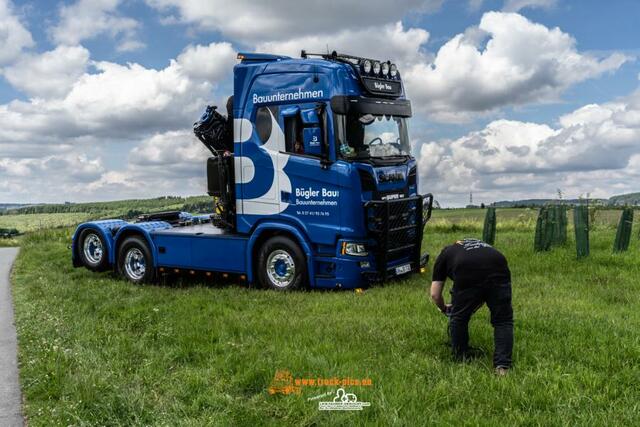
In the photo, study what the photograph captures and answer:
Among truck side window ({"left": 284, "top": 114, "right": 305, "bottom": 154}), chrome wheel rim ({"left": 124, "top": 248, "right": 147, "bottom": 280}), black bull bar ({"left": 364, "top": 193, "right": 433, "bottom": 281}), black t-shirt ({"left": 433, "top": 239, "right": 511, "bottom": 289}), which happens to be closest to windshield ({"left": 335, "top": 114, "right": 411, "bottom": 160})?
truck side window ({"left": 284, "top": 114, "right": 305, "bottom": 154})

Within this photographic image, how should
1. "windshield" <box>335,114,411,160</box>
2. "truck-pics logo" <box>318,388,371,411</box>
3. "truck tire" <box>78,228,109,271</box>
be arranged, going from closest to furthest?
"truck-pics logo" <box>318,388,371,411</box> < "windshield" <box>335,114,411,160</box> < "truck tire" <box>78,228,109,271</box>

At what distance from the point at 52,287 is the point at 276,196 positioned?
5.37 metres

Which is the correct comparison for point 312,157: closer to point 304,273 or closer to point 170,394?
point 304,273

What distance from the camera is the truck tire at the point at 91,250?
13.8 m

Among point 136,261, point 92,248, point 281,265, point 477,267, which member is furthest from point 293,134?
point 92,248

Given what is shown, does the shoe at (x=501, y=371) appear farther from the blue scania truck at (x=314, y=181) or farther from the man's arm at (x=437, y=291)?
the blue scania truck at (x=314, y=181)

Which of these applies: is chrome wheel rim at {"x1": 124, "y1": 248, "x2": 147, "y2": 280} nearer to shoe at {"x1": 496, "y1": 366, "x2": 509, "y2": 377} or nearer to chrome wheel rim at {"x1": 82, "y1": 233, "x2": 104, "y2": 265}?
chrome wheel rim at {"x1": 82, "y1": 233, "x2": 104, "y2": 265}

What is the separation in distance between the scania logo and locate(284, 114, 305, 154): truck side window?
1.42 meters

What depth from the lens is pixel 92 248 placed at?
46.1 feet

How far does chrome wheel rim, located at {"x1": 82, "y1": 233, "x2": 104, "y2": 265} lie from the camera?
13930 millimetres

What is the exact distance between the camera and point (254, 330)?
752 centimetres

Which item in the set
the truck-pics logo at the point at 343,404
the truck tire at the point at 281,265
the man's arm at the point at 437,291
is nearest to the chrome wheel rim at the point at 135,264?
the truck tire at the point at 281,265

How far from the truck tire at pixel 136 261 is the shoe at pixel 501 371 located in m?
8.64

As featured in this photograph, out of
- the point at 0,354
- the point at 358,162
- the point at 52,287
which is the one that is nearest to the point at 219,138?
the point at 358,162
